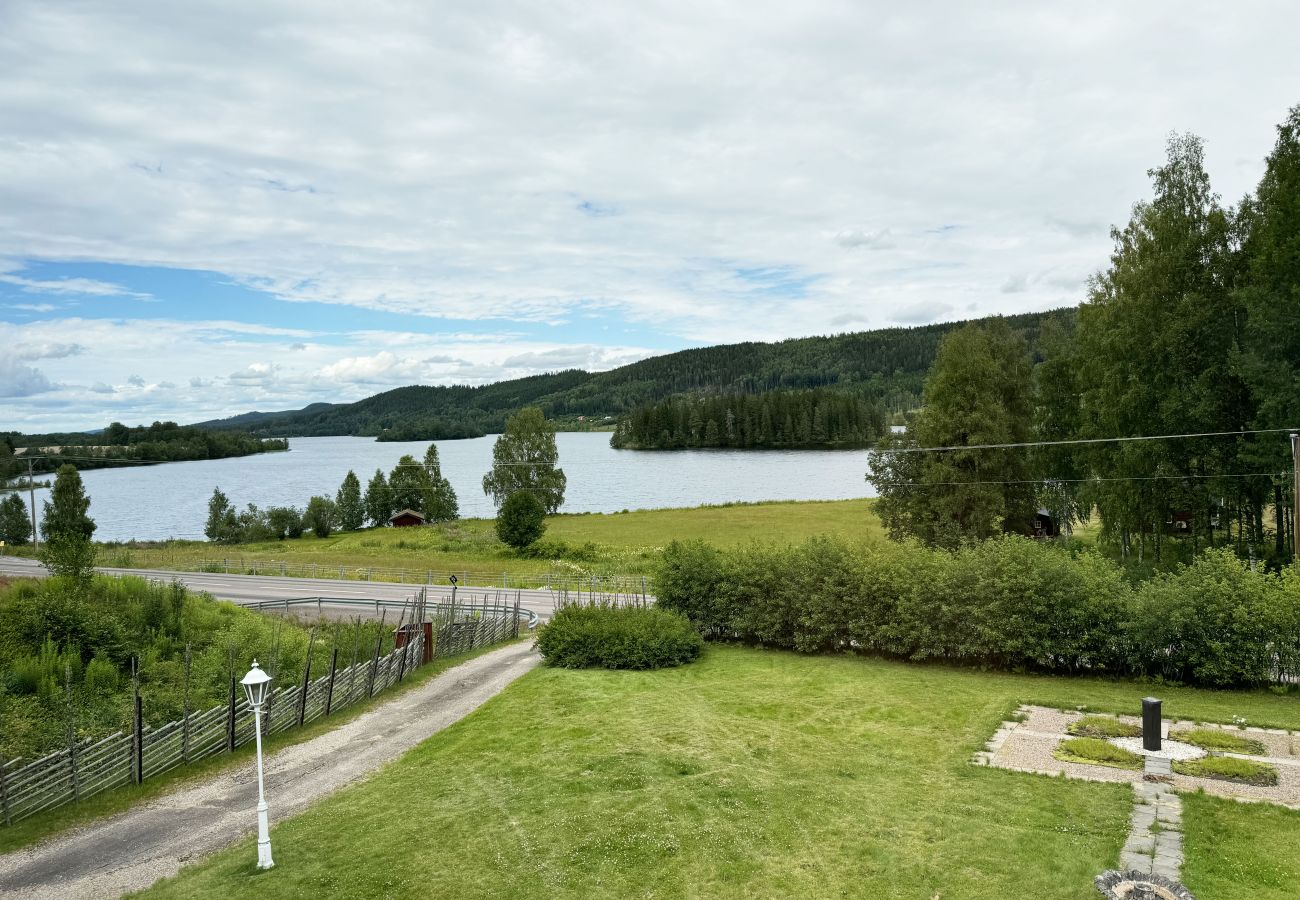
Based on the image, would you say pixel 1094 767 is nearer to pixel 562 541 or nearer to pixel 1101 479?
pixel 1101 479

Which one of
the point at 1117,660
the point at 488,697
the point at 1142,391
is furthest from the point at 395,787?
the point at 1142,391

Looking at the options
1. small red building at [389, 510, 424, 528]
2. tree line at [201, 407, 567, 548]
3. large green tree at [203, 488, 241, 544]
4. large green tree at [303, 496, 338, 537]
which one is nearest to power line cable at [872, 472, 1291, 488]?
tree line at [201, 407, 567, 548]

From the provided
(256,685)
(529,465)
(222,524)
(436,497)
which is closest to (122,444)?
(222,524)

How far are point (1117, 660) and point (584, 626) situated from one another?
13228mm

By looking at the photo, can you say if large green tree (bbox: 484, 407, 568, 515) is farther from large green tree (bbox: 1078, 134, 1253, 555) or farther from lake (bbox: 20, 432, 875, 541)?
large green tree (bbox: 1078, 134, 1253, 555)

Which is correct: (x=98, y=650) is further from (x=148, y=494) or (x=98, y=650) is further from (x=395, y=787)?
(x=148, y=494)

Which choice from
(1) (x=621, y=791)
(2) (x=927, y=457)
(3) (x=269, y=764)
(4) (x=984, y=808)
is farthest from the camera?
(2) (x=927, y=457)

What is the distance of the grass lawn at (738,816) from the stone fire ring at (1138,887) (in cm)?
23

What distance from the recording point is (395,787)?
1378cm

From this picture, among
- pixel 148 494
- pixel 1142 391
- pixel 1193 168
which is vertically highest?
pixel 1193 168

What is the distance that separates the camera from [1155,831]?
10836 mm

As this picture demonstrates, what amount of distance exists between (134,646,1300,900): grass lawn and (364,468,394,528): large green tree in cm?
6953

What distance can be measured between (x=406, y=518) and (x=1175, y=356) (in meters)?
66.8

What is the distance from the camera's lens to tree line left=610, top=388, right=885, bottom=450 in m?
131
